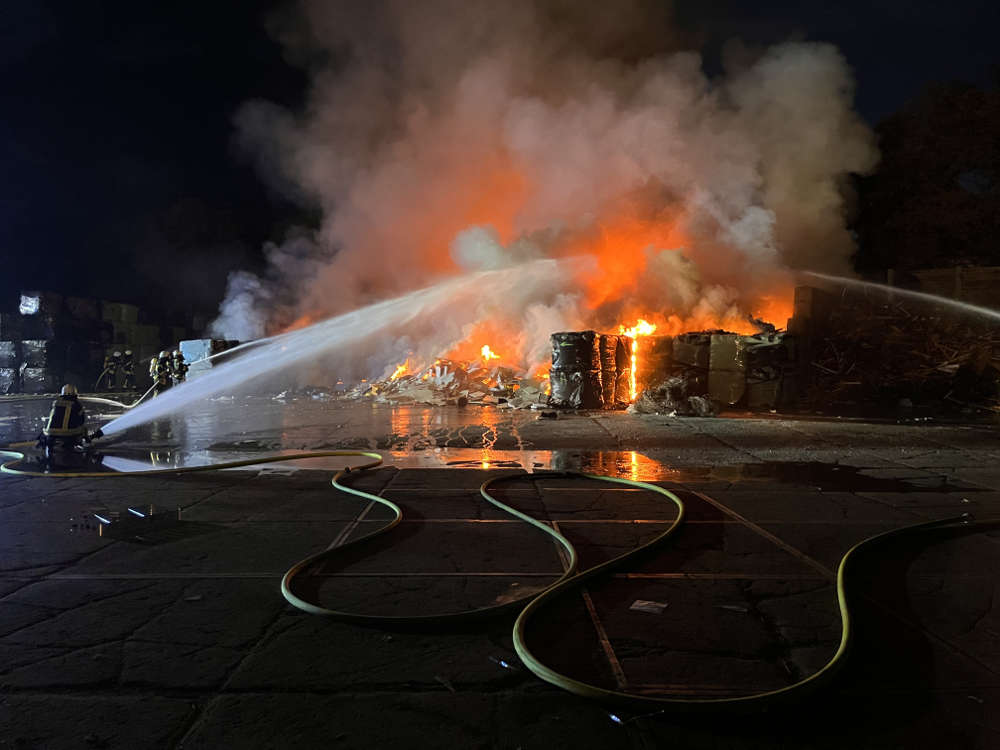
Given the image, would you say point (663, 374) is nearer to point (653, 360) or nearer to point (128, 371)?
point (653, 360)

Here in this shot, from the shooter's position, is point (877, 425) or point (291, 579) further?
point (877, 425)

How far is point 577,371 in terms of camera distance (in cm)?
1238

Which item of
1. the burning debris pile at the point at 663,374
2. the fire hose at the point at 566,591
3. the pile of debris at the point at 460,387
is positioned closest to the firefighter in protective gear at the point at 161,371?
the pile of debris at the point at 460,387

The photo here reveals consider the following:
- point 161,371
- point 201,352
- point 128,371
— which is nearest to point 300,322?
point 128,371

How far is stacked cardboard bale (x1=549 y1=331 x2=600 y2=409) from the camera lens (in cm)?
1232

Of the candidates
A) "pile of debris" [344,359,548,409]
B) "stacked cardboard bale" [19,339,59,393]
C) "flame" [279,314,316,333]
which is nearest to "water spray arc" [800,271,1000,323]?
"pile of debris" [344,359,548,409]

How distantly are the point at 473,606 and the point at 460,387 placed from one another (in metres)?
12.3

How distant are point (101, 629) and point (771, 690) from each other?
9.11ft

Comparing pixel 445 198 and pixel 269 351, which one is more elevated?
pixel 445 198

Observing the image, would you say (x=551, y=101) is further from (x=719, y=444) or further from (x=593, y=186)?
(x=719, y=444)

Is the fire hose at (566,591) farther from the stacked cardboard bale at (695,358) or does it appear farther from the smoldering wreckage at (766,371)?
the stacked cardboard bale at (695,358)

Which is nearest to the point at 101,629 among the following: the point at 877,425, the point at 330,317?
the point at 877,425

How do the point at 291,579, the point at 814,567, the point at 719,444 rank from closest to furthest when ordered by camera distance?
the point at 291,579 < the point at 814,567 < the point at 719,444

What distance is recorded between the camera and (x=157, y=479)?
6.00 metres
